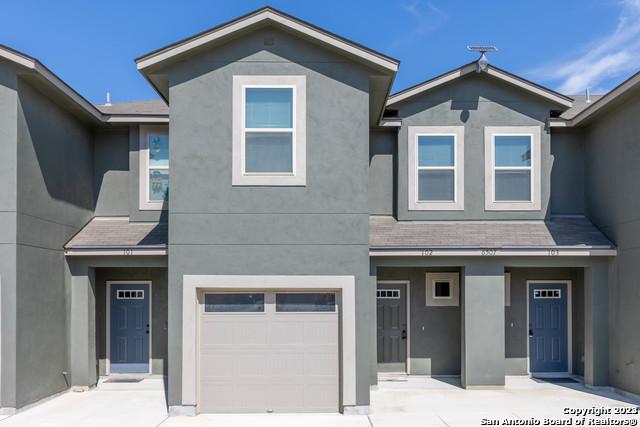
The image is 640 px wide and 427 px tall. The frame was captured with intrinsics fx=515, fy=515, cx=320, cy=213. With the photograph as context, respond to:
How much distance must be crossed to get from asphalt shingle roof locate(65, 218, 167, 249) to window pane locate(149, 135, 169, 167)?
Result: 4.53 feet

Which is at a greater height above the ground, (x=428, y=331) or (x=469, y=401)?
(x=428, y=331)

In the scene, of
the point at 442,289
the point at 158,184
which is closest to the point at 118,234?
the point at 158,184

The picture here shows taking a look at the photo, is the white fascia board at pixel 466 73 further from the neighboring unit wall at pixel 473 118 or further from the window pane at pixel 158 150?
the window pane at pixel 158 150

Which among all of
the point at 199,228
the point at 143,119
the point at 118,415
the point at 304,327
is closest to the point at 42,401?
the point at 118,415

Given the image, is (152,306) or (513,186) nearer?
(513,186)

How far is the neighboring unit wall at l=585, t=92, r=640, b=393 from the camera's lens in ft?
31.6

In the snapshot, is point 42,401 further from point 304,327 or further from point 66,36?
point 66,36

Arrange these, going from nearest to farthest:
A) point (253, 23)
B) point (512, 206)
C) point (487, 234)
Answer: point (253, 23) → point (487, 234) → point (512, 206)

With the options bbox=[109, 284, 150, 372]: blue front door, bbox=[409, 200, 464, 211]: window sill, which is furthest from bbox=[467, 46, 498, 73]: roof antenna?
bbox=[109, 284, 150, 372]: blue front door

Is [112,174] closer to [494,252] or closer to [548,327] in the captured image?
[494,252]

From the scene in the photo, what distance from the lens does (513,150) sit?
1142 centimetres

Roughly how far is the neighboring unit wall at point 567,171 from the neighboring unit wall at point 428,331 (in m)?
2.83

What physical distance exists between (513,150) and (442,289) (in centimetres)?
350

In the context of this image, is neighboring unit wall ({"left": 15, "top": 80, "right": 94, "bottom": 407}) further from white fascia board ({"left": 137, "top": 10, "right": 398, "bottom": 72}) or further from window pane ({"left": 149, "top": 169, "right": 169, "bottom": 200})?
white fascia board ({"left": 137, "top": 10, "right": 398, "bottom": 72})
